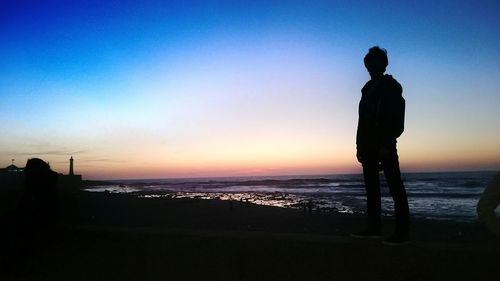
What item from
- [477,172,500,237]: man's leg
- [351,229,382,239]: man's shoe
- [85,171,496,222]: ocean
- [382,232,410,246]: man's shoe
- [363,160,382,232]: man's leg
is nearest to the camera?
[477,172,500,237]: man's leg

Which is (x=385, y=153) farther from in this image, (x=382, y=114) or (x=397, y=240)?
(x=397, y=240)

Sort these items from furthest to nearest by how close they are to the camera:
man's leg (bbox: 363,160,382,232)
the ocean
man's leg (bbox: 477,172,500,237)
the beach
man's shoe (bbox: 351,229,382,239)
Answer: the ocean, man's leg (bbox: 363,160,382,232), man's shoe (bbox: 351,229,382,239), the beach, man's leg (bbox: 477,172,500,237)

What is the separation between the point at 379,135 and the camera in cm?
319

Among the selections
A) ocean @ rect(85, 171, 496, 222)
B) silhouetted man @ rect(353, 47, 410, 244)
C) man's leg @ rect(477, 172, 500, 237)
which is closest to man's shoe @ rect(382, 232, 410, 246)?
silhouetted man @ rect(353, 47, 410, 244)

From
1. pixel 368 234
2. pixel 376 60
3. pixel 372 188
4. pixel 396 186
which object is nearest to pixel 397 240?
pixel 368 234

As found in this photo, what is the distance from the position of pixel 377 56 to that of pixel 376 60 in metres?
0.04

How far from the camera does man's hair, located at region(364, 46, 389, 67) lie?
11.0 feet

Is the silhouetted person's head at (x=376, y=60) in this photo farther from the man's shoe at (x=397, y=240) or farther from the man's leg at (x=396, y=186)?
the man's shoe at (x=397, y=240)

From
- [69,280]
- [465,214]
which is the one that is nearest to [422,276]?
[69,280]

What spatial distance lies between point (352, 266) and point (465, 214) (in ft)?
67.2

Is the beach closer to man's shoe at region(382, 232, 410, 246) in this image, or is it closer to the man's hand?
man's shoe at region(382, 232, 410, 246)

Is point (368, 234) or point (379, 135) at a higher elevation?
point (379, 135)

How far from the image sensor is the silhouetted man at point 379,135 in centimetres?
309

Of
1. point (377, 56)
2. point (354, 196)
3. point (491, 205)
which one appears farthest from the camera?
point (354, 196)
